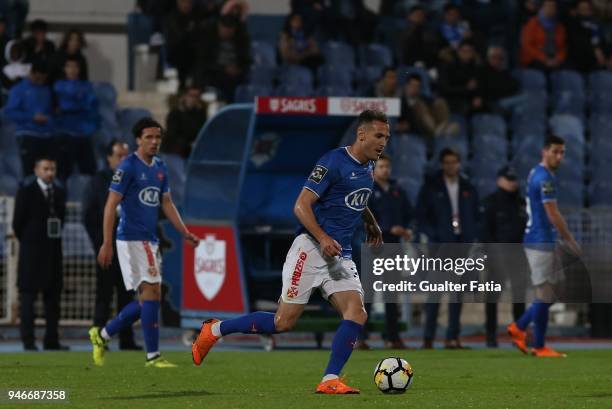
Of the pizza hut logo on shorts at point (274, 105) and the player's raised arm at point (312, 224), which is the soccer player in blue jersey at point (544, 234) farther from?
the player's raised arm at point (312, 224)

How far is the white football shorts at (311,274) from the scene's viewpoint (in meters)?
9.62

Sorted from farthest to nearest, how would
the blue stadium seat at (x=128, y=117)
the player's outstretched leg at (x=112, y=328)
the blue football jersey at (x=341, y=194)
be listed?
the blue stadium seat at (x=128, y=117) < the player's outstretched leg at (x=112, y=328) < the blue football jersey at (x=341, y=194)

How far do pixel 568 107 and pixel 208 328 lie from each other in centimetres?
1243

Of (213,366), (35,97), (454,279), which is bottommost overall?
(213,366)

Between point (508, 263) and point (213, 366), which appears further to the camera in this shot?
point (508, 263)

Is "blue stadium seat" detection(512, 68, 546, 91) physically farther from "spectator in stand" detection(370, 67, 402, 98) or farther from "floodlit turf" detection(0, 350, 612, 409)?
"floodlit turf" detection(0, 350, 612, 409)

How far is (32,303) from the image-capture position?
15.7m

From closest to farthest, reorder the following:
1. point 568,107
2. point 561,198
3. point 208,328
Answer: point 208,328 → point 561,198 → point 568,107

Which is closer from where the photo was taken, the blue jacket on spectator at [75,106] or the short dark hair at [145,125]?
the short dark hair at [145,125]

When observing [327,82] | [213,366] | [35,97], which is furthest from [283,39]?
[213,366]

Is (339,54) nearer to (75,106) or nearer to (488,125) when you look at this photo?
(488,125)

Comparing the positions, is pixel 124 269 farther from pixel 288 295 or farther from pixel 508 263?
pixel 508 263

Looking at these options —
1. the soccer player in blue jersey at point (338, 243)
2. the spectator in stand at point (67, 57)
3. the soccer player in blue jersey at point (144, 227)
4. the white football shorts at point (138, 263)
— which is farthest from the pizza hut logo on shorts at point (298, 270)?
the spectator in stand at point (67, 57)

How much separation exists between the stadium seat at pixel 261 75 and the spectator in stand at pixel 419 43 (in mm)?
2058
